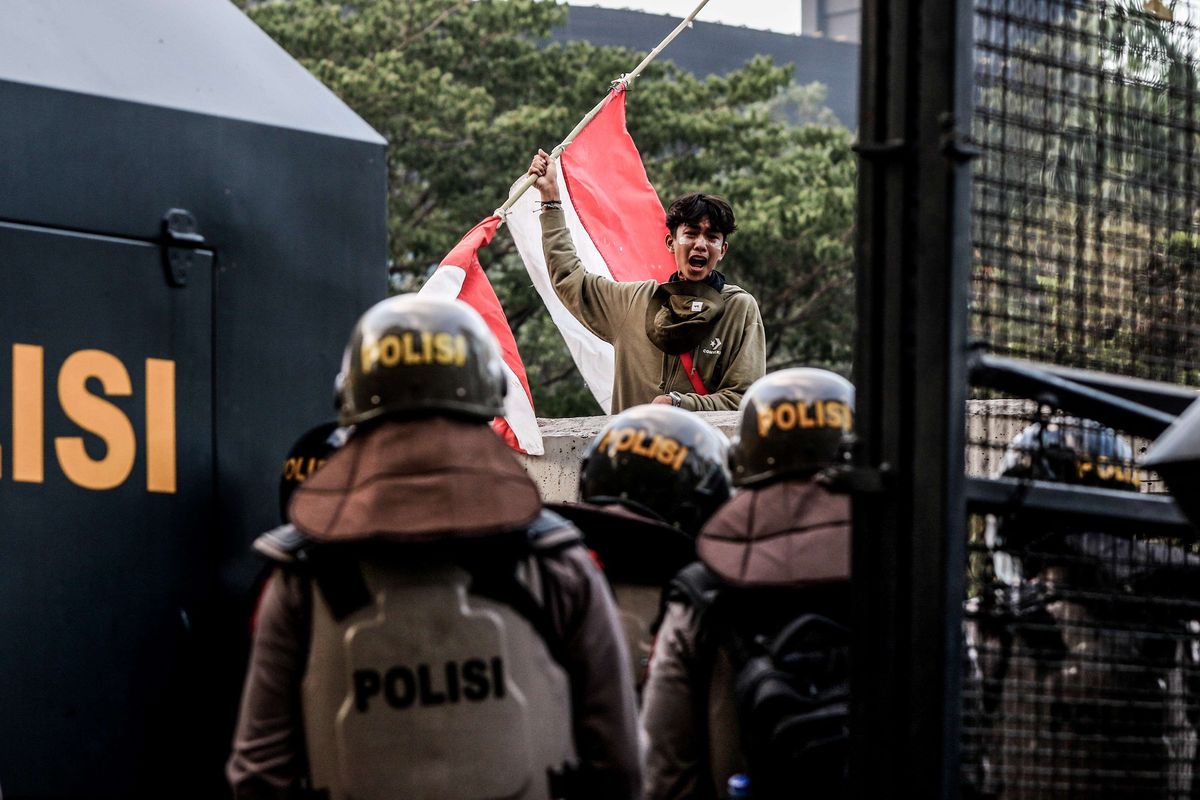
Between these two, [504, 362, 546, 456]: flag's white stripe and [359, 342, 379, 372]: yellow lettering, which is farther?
[504, 362, 546, 456]: flag's white stripe

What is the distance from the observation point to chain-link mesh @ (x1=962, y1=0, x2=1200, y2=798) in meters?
3.69

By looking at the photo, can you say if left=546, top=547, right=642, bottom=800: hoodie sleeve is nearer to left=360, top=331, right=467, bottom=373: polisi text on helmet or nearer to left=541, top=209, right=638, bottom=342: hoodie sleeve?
left=360, top=331, right=467, bottom=373: polisi text on helmet

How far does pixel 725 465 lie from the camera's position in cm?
547

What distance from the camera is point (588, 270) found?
33.0 ft

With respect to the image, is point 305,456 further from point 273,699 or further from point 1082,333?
point 1082,333

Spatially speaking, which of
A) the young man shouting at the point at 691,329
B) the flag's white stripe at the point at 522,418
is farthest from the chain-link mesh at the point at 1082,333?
the flag's white stripe at the point at 522,418

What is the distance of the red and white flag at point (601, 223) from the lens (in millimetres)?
10211

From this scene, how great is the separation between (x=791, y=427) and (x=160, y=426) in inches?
61.1

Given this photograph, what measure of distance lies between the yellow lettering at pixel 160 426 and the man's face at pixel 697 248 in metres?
3.90

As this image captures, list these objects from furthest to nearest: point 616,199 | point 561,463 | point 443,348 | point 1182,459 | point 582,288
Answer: point 616,199 → point 561,463 → point 582,288 → point 443,348 → point 1182,459

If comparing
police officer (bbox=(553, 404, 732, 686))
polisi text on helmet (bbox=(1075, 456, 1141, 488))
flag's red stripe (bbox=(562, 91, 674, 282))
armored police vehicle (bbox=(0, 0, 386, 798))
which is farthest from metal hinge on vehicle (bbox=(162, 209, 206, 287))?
flag's red stripe (bbox=(562, 91, 674, 282))

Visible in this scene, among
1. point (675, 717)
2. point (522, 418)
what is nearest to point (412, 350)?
point (675, 717)

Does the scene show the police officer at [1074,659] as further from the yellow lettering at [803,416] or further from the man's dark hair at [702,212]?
the man's dark hair at [702,212]

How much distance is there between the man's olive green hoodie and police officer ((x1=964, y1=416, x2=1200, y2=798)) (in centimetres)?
383
